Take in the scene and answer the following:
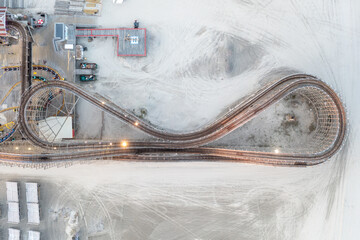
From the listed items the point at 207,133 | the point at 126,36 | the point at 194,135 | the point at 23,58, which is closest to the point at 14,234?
the point at 23,58

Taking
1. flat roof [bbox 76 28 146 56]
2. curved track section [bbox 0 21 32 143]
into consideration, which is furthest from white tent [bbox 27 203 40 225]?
flat roof [bbox 76 28 146 56]

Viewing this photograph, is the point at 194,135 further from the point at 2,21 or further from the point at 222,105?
the point at 2,21

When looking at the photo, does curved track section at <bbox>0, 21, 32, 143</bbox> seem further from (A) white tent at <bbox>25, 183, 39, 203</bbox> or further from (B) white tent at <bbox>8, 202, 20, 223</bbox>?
(B) white tent at <bbox>8, 202, 20, 223</bbox>

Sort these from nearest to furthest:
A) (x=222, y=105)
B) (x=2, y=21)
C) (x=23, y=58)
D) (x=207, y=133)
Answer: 1. (x=2, y=21)
2. (x=207, y=133)
3. (x=23, y=58)
4. (x=222, y=105)

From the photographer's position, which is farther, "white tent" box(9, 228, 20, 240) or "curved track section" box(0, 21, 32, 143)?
"white tent" box(9, 228, 20, 240)

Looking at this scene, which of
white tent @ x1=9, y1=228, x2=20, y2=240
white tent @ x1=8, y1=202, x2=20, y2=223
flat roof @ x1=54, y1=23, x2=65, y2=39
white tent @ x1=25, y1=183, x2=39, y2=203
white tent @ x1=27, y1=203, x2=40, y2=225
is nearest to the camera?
flat roof @ x1=54, y1=23, x2=65, y2=39

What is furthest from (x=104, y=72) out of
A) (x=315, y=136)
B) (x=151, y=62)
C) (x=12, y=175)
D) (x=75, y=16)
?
(x=315, y=136)
